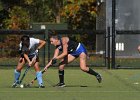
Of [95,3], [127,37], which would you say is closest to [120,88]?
[127,37]

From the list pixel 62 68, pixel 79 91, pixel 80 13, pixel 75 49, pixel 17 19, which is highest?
pixel 80 13

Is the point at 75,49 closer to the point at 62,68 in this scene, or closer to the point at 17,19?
the point at 62,68

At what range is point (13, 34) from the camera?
28516 mm

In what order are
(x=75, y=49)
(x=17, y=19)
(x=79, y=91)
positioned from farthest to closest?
(x=17, y=19) → (x=75, y=49) → (x=79, y=91)

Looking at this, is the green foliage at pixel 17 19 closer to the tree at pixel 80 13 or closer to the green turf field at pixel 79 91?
the tree at pixel 80 13

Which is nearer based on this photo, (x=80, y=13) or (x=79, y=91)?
(x=79, y=91)

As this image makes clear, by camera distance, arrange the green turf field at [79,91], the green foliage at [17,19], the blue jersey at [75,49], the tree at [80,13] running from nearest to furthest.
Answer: the green turf field at [79,91] < the blue jersey at [75,49] < the tree at [80,13] < the green foliage at [17,19]

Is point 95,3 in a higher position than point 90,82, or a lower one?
higher

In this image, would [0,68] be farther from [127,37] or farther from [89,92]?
[89,92]

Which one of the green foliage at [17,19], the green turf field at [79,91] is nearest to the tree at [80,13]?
the green foliage at [17,19]

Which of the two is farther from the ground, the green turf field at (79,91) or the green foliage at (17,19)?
the green foliage at (17,19)

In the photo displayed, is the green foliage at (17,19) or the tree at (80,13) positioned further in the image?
the green foliage at (17,19)

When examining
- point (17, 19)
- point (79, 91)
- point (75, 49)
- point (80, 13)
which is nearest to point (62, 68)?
point (75, 49)

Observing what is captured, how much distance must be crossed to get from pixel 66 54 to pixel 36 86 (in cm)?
148
